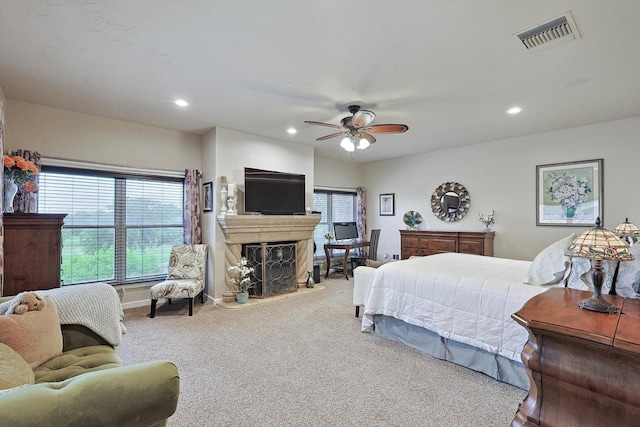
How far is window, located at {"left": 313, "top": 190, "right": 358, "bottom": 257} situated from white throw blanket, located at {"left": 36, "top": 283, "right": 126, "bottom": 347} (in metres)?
4.62

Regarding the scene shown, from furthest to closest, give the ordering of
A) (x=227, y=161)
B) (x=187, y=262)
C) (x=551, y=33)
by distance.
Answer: (x=227, y=161) < (x=187, y=262) < (x=551, y=33)

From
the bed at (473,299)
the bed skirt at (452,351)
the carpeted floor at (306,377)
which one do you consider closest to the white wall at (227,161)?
the carpeted floor at (306,377)

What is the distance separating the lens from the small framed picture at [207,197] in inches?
178

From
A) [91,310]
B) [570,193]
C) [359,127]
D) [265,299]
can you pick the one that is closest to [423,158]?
[570,193]

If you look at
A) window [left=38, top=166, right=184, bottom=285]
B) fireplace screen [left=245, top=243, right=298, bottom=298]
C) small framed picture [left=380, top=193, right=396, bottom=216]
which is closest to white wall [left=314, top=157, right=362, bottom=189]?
small framed picture [left=380, top=193, right=396, bottom=216]

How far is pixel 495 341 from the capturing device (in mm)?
2283

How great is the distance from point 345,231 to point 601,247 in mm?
5389

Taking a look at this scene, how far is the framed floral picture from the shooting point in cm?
423

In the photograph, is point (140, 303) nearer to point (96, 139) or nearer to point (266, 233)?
point (266, 233)

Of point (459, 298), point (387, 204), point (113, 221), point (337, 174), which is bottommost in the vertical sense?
point (459, 298)

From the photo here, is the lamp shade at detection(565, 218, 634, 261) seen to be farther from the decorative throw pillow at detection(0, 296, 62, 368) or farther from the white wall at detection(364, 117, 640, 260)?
the white wall at detection(364, 117, 640, 260)

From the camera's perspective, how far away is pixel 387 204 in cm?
683

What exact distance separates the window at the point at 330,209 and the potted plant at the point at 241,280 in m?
2.27

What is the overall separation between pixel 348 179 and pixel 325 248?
6.26 ft
